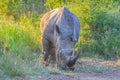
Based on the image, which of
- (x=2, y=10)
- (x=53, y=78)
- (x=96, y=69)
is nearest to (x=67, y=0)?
(x=2, y=10)

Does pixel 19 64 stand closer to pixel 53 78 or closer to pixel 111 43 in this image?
pixel 53 78

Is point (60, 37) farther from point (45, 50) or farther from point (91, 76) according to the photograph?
point (91, 76)

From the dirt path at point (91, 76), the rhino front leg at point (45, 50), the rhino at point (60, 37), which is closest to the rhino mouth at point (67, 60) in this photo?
the rhino at point (60, 37)

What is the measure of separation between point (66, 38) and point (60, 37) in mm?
179

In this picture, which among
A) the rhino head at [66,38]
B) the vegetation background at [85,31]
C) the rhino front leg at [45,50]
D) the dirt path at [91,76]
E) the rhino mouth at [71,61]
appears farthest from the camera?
the vegetation background at [85,31]

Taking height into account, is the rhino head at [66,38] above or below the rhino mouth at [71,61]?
above

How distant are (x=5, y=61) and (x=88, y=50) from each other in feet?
18.6

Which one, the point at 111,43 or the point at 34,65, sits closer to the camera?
the point at 34,65

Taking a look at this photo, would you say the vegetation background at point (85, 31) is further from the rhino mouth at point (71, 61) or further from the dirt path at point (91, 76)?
the dirt path at point (91, 76)

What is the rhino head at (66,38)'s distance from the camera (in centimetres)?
1091

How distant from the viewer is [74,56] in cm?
1084

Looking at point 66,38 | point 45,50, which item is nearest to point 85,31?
point 45,50

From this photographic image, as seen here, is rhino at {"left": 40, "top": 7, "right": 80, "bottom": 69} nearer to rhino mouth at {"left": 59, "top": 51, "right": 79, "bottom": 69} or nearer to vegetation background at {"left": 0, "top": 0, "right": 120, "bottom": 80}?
rhino mouth at {"left": 59, "top": 51, "right": 79, "bottom": 69}

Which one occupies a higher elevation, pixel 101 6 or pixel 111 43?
pixel 101 6
